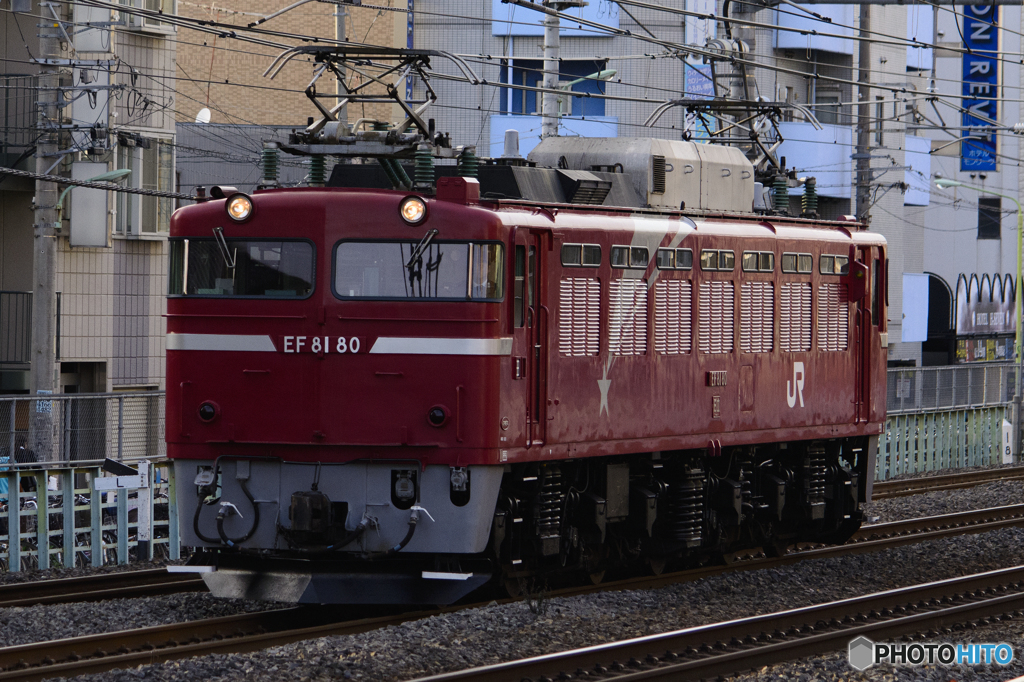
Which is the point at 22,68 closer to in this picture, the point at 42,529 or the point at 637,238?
the point at 42,529

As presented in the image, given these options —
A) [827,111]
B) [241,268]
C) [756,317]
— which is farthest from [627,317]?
[827,111]

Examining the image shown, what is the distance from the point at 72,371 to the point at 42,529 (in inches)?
484

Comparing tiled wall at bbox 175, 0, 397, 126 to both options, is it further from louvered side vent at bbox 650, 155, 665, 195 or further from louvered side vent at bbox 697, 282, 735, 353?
louvered side vent at bbox 697, 282, 735, 353

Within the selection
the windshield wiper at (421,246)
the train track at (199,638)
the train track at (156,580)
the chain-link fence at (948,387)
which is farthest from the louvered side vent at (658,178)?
the chain-link fence at (948,387)

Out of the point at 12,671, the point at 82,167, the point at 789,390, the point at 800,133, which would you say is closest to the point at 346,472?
the point at 12,671

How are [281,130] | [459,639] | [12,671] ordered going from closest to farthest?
[12,671]
[459,639]
[281,130]

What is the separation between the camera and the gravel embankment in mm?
9930

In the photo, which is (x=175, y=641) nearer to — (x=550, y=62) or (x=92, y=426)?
(x=92, y=426)

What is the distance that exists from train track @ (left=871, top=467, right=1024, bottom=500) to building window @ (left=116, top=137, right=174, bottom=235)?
12553mm

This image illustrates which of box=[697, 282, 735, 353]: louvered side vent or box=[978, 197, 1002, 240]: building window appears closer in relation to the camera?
box=[697, 282, 735, 353]: louvered side vent

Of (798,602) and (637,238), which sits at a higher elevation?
(637,238)

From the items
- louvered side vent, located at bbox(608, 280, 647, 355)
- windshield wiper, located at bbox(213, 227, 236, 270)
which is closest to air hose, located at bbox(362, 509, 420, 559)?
windshield wiper, located at bbox(213, 227, 236, 270)

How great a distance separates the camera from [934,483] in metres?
25.5

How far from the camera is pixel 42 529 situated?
1519cm
